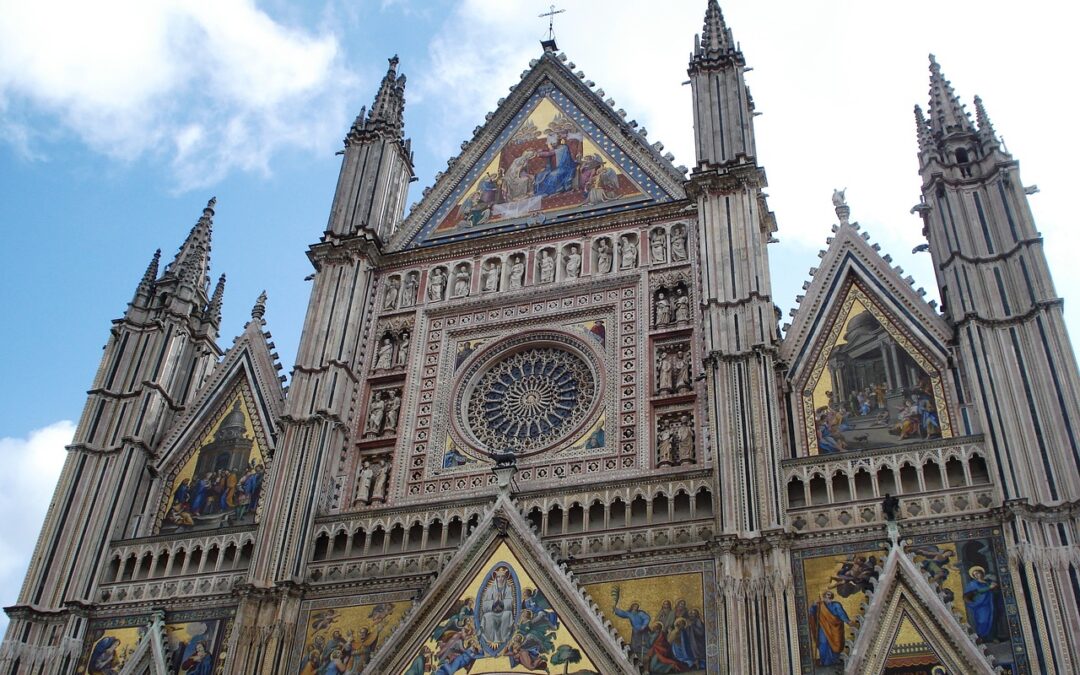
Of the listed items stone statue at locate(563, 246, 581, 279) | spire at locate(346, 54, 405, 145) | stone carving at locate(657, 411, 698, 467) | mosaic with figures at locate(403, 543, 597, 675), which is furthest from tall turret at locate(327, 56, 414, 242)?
mosaic with figures at locate(403, 543, 597, 675)

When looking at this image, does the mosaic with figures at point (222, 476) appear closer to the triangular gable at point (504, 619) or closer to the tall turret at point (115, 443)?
the tall turret at point (115, 443)

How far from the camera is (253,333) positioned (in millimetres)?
20047

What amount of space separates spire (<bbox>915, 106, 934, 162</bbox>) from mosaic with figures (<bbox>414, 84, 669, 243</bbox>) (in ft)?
13.8

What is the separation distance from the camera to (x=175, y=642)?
639 inches

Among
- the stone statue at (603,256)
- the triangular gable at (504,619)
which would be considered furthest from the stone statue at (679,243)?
the triangular gable at (504,619)

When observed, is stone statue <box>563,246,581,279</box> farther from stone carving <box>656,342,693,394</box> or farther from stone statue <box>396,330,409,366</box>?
stone statue <box>396,330,409,366</box>

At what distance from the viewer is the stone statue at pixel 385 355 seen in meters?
19.0

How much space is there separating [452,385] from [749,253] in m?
5.07

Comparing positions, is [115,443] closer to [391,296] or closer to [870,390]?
[391,296]

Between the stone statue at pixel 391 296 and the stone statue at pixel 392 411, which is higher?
the stone statue at pixel 391 296

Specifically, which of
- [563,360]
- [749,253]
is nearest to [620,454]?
[563,360]

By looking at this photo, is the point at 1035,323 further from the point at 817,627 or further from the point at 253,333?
the point at 253,333

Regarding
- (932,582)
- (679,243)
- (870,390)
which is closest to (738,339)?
(870,390)

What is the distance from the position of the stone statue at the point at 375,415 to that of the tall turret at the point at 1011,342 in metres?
8.71
